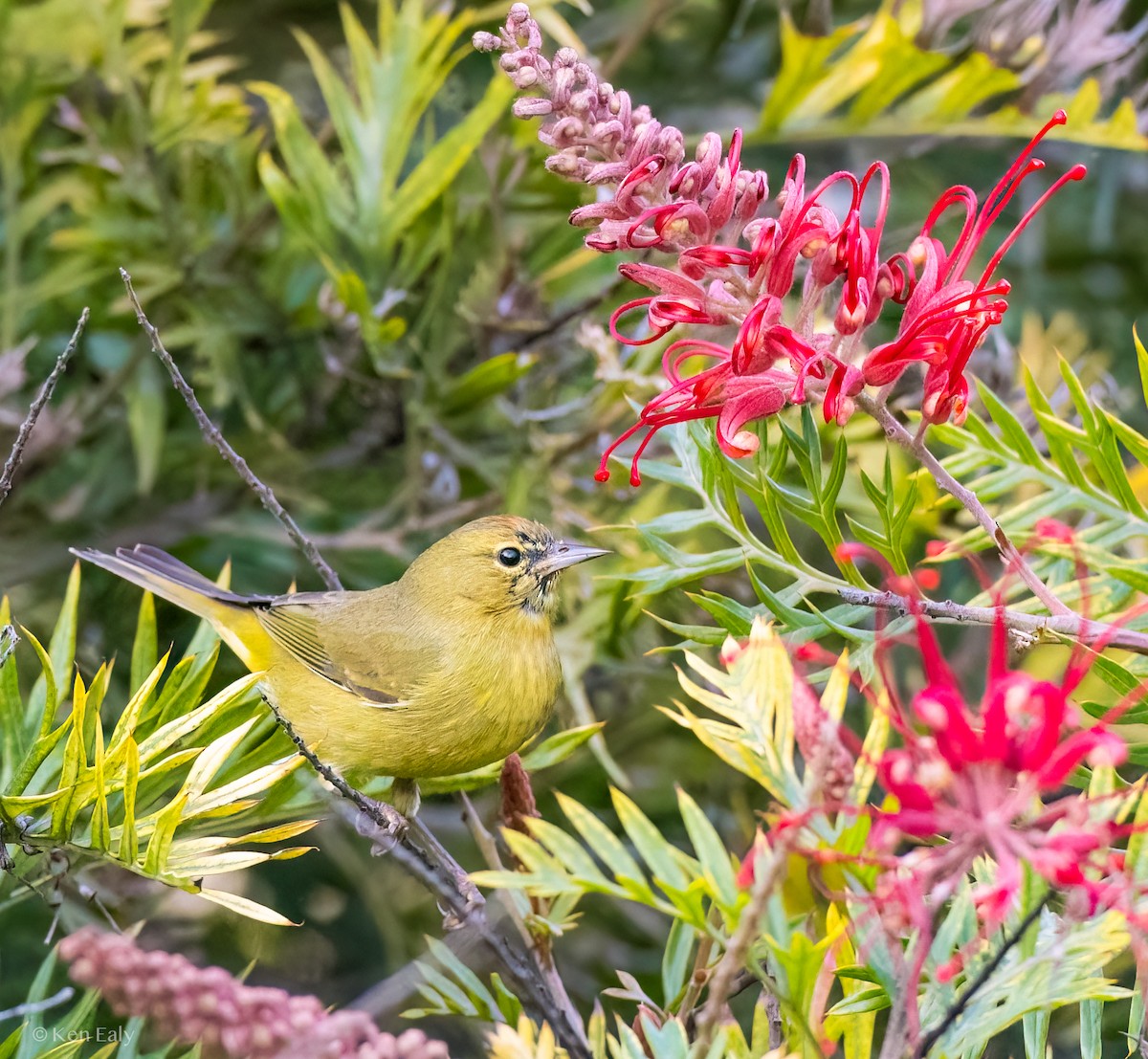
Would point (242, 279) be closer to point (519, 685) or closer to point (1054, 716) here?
point (519, 685)

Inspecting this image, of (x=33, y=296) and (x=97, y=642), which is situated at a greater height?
(x=33, y=296)

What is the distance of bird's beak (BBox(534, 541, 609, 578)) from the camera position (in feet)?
8.48

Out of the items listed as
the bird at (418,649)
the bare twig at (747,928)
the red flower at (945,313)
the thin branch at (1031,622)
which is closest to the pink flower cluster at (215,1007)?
the bare twig at (747,928)

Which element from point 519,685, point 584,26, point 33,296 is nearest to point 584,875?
point 519,685

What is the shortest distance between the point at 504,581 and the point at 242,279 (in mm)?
902

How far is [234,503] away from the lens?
2.83m

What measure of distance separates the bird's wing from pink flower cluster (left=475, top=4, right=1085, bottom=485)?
1.34m

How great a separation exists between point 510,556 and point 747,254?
1385mm

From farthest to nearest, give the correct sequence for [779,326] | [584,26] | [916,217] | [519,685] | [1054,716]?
[916,217], [584,26], [519,685], [779,326], [1054,716]

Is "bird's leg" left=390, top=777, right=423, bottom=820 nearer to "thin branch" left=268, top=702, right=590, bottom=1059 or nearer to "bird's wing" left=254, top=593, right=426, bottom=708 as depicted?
"bird's wing" left=254, top=593, right=426, bottom=708

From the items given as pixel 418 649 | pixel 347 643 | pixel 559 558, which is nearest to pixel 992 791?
pixel 559 558

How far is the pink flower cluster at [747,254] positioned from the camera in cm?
134

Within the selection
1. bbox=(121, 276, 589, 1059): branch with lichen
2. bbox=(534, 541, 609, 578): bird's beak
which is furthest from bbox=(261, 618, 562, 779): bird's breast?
bbox=(121, 276, 589, 1059): branch with lichen

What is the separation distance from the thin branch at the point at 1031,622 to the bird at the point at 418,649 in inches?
43.9
